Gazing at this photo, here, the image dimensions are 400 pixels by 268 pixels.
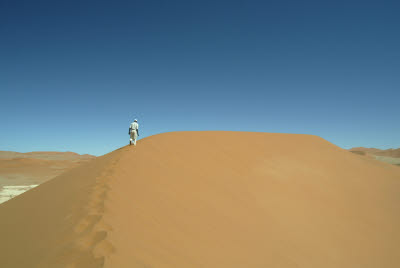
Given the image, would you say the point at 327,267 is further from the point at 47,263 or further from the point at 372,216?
the point at 47,263

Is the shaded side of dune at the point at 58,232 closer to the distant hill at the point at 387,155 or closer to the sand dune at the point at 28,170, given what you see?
the sand dune at the point at 28,170

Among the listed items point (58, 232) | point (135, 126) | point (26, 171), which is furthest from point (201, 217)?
point (26, 171)

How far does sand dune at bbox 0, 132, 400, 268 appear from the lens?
275 cm

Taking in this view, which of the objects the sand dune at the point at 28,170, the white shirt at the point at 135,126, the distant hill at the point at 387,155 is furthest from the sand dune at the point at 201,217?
the distant hill at the point at 387,155

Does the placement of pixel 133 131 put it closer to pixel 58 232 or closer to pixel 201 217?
pixel 201 217

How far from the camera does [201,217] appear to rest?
163 inches

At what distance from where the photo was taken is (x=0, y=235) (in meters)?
3.63

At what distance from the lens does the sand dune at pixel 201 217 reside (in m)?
2.75

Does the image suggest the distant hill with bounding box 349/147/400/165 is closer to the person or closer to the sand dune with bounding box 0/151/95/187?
the person

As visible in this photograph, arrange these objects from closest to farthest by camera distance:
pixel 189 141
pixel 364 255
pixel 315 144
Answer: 1. pixel 364 255
2. pixel 189 141
3. pixel 315 144

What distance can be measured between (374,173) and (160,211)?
12856 mm

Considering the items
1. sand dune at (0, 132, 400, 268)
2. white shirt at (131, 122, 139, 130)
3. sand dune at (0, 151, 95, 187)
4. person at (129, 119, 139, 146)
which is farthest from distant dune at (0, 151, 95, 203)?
sand dune at (0, 132, 400, 268)

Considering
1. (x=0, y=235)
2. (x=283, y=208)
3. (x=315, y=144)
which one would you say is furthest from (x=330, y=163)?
(x=0, y=235)

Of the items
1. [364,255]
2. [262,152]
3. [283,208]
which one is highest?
[262,152]
